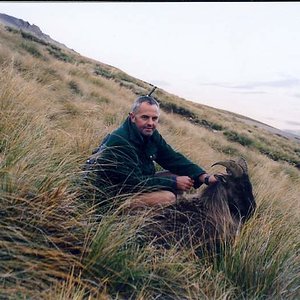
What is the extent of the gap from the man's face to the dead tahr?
2.40 ft

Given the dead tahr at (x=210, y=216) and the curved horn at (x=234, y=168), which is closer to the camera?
the dead tahr at (x=210, y=216)

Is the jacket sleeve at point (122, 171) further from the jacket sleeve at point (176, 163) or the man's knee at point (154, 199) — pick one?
the jacket sleeve at point (176, 163)

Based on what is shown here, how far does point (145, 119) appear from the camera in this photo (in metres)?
4.96

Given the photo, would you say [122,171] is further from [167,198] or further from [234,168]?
[234,168]

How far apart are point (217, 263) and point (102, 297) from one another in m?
1.37

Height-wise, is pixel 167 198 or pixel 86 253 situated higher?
pixel 167 198

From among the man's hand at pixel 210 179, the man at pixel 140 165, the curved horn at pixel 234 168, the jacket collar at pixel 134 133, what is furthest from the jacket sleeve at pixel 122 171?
the curved horn at pixel 234 168

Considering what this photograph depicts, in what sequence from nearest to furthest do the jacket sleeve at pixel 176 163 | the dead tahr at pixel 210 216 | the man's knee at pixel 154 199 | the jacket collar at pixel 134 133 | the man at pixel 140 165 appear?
the dead tahr at pixel 210 216 → the man's knee at pixel 154 199 → the man at pixel 140 165 → the jacket collar at pixel 134 133 → the jacket sleeve at pixel 176 163

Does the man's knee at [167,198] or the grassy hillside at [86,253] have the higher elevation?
the man's knee at [167,198]

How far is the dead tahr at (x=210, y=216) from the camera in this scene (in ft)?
14.3

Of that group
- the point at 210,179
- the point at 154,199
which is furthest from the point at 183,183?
the point at 154,199

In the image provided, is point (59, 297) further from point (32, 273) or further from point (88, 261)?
point (88, 261)

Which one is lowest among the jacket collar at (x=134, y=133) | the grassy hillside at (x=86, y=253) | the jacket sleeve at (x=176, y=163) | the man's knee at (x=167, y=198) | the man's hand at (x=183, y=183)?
the grassy hillside at (x=86, y=253)

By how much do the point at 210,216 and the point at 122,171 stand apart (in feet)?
2.82
